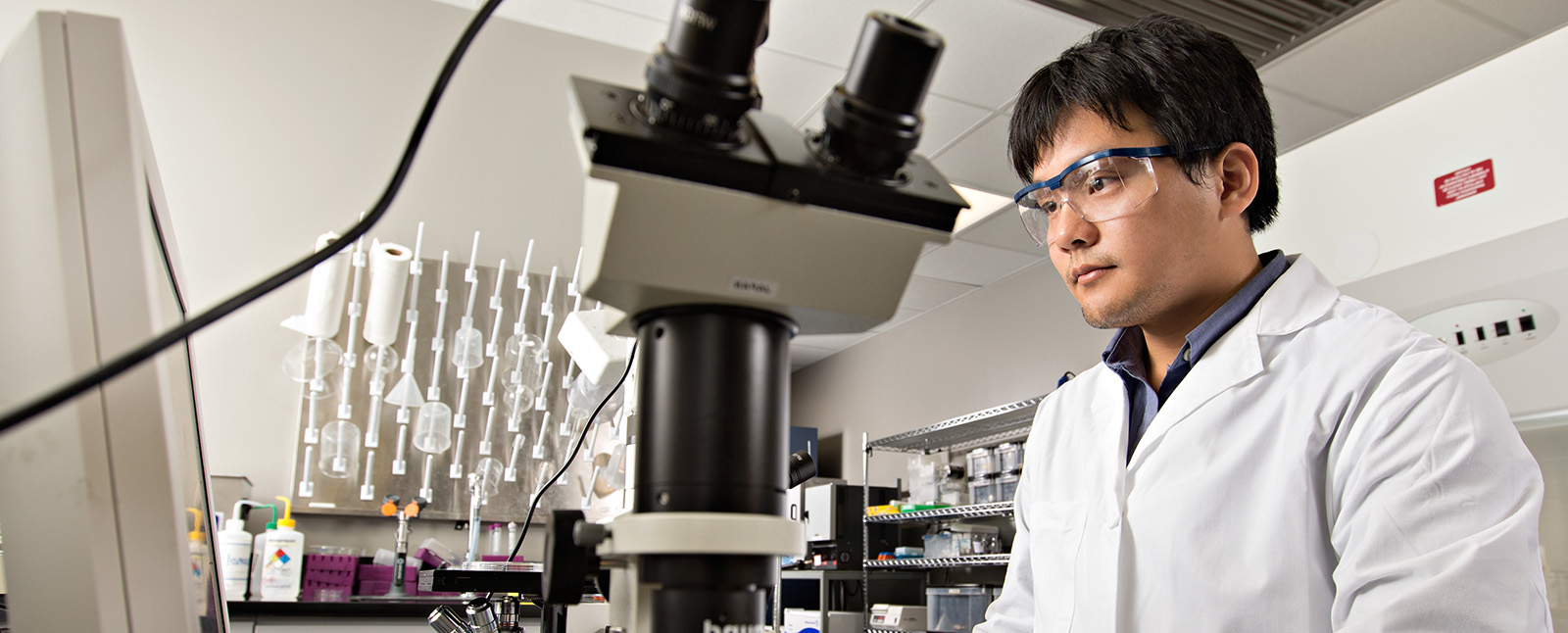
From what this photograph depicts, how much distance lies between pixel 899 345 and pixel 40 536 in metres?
5.41

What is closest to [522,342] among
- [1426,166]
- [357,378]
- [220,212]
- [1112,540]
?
[357,378]

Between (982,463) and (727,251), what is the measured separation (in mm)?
3808

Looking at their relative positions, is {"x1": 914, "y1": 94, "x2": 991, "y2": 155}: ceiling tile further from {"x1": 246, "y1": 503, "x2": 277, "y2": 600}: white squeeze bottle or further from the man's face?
{"x1": 246, "y1": 503, "x2": 277, "y2": 600}: white squeeze bottle

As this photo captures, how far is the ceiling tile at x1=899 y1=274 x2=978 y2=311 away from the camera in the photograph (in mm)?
5027

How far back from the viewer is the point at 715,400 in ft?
1.39

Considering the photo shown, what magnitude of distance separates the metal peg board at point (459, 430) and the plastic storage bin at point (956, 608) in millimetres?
1749

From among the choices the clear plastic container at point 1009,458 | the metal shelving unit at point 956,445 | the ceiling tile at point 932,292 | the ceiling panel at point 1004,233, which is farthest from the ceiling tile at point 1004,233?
the clear plastic container at point 1009,458

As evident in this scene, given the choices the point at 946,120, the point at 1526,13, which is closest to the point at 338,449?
the point at 946,120

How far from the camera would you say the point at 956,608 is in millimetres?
4090

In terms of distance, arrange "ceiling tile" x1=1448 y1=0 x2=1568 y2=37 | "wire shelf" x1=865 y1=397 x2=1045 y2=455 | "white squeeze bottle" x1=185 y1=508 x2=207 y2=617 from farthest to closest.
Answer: "wire shelf" x1=865 y1=397 x2=1045 y2=455, "ceiling tile" x1=1448 y1=0 x2=1568 y2=37, "white squeeze bottle" x1=185 y1=508 x2=207 y2=617

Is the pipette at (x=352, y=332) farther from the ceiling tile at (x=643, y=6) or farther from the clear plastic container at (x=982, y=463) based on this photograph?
the clear plastic container at (x=982, y=463)

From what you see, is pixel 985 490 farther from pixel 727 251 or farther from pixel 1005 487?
pixel 727 251

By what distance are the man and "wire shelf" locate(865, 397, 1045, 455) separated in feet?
8.17

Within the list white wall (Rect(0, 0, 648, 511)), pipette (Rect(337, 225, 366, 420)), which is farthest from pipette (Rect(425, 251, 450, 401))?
pipette (Rect(337, 225, 366, 420))
